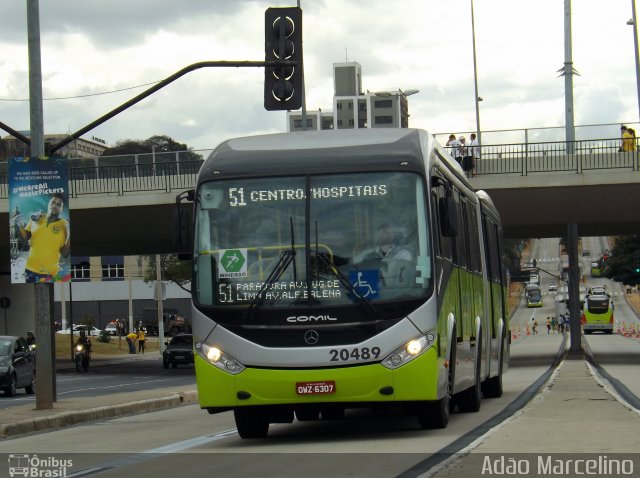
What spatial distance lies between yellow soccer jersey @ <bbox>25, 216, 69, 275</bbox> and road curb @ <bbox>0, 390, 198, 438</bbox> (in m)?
2.30

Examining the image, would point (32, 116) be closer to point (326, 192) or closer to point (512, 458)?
point (326, 192)

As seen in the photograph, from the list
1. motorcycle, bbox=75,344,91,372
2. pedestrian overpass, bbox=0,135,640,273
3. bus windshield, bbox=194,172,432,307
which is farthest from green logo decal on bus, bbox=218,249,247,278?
motorcycle, bbox=75,344,91,372

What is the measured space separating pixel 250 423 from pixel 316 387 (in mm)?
1697

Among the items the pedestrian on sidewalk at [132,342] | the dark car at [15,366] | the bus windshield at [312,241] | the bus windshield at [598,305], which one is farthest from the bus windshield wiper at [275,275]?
the bus windshield at [598,305]

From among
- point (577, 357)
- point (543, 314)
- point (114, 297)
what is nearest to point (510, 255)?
point (543, 314)

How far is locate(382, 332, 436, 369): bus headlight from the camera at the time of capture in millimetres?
13484

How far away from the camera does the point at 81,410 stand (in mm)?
20672

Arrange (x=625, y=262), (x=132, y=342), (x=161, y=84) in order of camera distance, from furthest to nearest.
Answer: (x=625, y=262)
(x=132, y=342)
(x=161, y=84)

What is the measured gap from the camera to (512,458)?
35.9 ft

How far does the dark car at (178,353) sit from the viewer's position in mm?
53531

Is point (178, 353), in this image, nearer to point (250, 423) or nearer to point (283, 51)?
point (283, 51)

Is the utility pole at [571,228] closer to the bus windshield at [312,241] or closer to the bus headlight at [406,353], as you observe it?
the bus windshield at [312,241]

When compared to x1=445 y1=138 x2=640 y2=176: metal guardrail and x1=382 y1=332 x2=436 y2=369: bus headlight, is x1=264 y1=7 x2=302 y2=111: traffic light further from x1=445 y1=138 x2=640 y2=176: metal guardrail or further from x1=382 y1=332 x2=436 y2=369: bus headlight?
x1=445 y1=138 x2=640 y2=176: metal guardrail

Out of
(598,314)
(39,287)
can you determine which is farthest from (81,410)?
(598,314)
